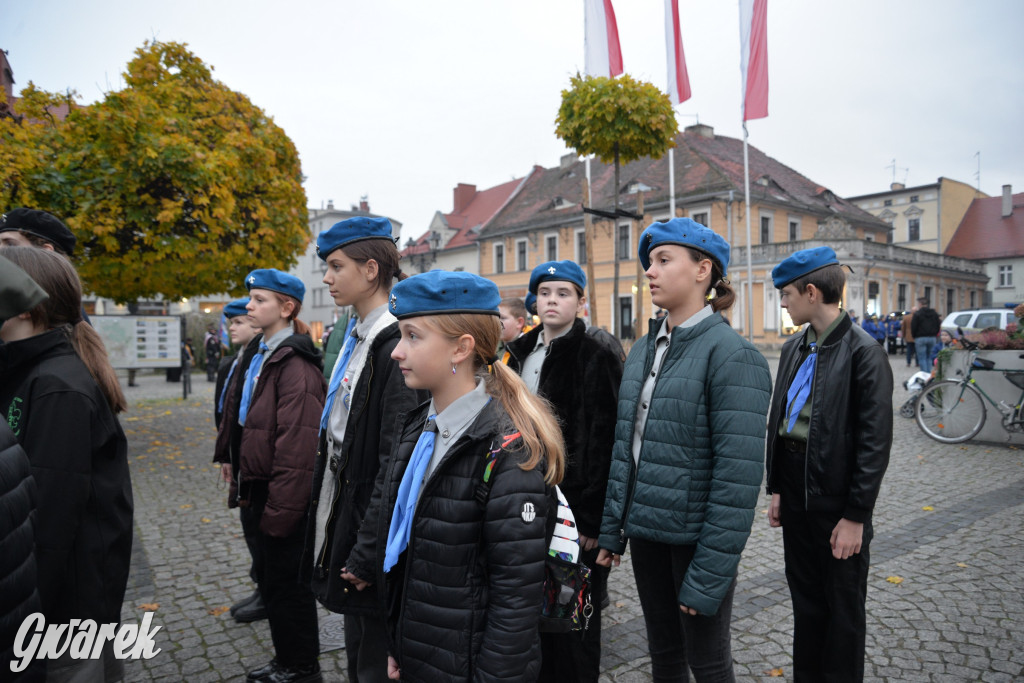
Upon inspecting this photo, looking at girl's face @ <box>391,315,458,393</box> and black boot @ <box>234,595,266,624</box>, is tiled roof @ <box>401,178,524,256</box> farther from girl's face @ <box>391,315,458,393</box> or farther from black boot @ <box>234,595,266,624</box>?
girl's face @ <box>391,315,458,393</box>

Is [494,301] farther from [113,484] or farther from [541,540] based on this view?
[113,484]

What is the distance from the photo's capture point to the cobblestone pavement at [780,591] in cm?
335

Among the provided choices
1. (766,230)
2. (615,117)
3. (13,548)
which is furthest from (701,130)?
(13,548)

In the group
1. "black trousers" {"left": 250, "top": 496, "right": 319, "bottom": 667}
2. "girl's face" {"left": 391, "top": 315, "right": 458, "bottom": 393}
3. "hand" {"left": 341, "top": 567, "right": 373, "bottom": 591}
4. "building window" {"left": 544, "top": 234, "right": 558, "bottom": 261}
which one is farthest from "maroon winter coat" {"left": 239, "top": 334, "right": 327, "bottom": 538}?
"building window" {"left": 544, "top": 234, "right": 558, "bottom": 261}

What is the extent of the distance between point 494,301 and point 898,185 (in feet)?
218

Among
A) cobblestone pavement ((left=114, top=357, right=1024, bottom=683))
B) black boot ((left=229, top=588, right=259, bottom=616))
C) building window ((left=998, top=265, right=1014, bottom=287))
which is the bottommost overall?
cobblestone pavement ((left=114, top=357, right=1024, bottom=683))

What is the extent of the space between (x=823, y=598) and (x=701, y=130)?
4157 cm

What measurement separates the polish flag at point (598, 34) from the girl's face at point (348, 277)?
21.7 feet

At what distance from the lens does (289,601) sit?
312 centimetres

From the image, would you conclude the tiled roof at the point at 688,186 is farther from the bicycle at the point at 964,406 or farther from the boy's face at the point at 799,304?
the boy's face at the point at 799,304

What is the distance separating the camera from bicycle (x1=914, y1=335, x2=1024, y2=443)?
851 centimetres

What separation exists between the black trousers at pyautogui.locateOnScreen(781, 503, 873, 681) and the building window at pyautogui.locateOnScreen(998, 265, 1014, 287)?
58000mm

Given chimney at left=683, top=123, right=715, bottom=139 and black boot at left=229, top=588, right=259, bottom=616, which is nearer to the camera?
black boot at left=229, top=588, right=259, bottom=616

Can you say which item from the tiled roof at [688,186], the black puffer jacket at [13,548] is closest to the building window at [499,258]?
the tiled roof at [688,186]
